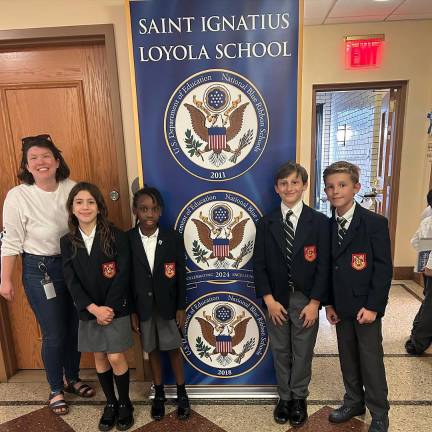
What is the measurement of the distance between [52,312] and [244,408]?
3.93 feet

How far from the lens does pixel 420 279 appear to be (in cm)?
367

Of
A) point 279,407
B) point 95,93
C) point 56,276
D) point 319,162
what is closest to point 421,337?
point 279,407

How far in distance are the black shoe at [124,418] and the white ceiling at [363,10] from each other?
3162 millimetres

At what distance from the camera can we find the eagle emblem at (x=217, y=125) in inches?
69.8

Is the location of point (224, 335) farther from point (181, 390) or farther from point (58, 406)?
point (58, 406)

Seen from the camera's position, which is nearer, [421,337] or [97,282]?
[97,282]

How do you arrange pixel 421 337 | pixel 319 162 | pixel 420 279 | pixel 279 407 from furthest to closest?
pixel 319 162 → pixel 420 279 → pixel 421 337 → pixel 279 407

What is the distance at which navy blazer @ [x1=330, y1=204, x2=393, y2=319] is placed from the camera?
1.55 metres

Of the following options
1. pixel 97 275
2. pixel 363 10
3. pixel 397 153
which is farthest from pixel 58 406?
pixel 363 10

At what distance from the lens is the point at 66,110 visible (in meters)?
2.05

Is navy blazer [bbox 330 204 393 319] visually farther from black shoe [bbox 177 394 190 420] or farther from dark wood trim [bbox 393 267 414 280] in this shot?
dark wood trim [bbox 393 267 414 280]

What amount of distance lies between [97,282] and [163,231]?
41cm

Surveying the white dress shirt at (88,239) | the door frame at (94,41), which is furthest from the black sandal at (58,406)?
the door frame at (94,41)

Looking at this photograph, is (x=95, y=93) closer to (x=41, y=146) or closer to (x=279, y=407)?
(x=41, y=146)
